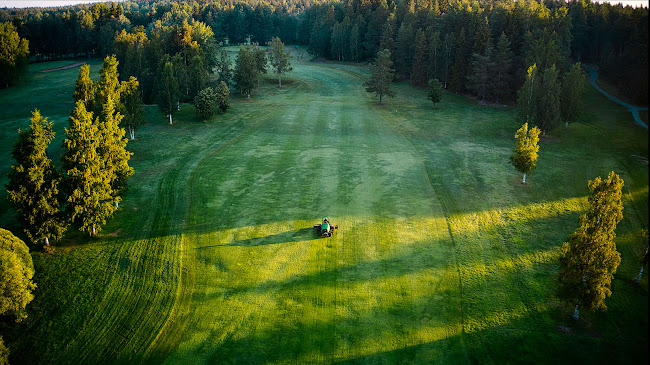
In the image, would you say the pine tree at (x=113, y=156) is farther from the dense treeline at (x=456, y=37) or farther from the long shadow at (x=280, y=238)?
the dense treeline at (x=456, y=37)

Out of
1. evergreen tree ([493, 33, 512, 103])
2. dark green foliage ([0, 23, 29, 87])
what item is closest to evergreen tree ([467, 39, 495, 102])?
evergreen tree ([493, 33, 512, 103])

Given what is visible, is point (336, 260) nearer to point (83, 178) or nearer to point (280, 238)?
point (280, 238)

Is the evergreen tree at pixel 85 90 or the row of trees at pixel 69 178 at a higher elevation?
the evergreen tree at pixel 85 90

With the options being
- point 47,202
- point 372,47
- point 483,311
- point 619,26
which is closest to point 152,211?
point 47,202

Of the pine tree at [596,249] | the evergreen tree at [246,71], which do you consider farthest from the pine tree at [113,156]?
the evergreen tree at [246,71]

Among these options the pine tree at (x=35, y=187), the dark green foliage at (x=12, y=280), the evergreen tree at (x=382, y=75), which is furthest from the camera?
the evergreen tree at (x=382, y=75)

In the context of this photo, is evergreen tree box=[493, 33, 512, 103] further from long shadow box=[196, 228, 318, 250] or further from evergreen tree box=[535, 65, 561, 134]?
long shadow box=[196, 228, 318, 250]

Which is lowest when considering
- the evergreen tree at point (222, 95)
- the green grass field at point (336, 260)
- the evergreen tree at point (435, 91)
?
the green grass field at point (336, 260)
